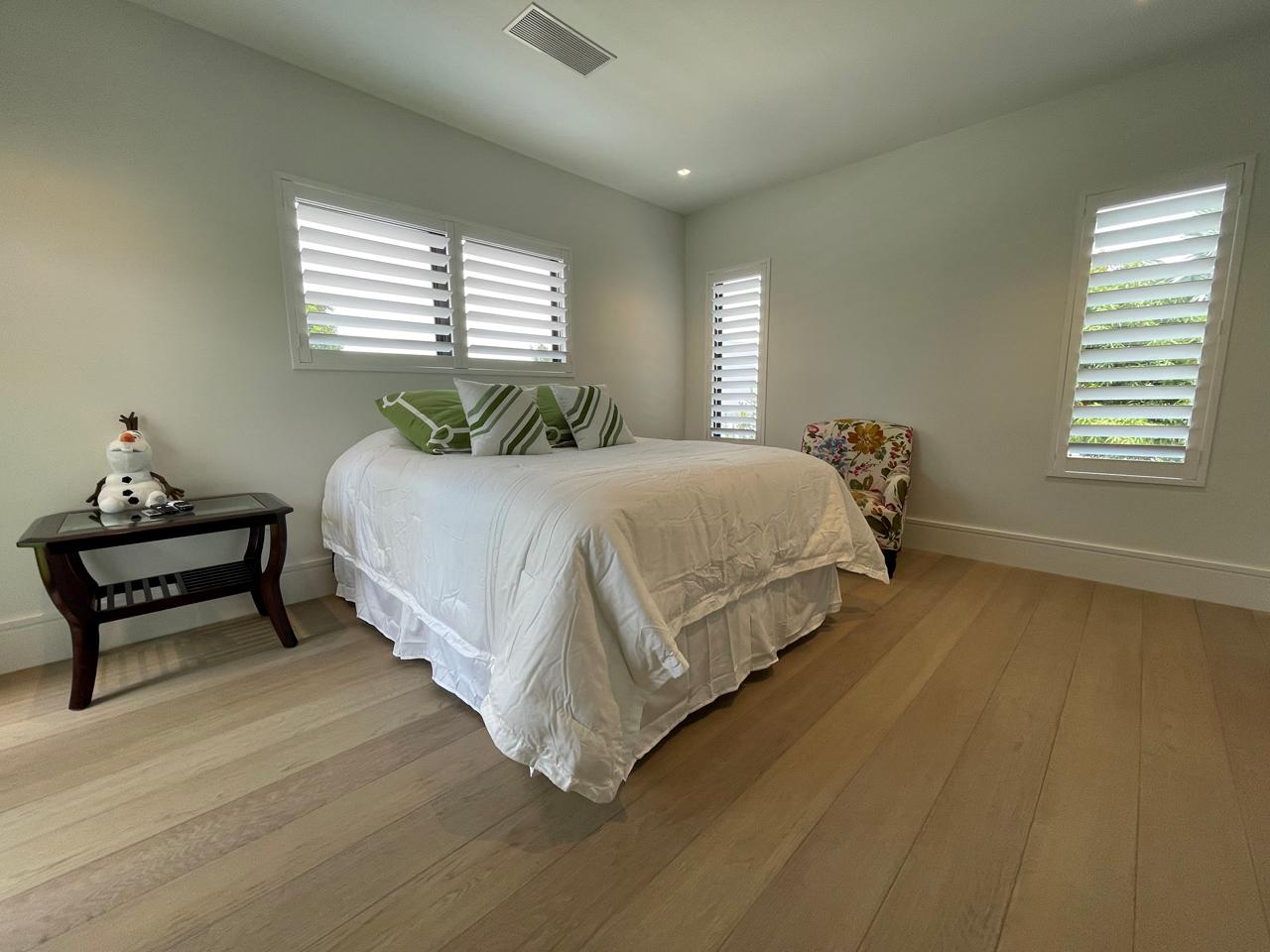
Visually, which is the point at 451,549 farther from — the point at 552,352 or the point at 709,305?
the point at 709,305

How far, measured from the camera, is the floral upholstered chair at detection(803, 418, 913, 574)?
9.50 feet

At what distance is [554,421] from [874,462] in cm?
210

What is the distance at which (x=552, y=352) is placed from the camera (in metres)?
3.52

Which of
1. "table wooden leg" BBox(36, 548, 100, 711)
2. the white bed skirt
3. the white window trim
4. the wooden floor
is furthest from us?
the white window trim

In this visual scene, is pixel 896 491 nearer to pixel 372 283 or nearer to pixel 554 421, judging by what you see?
pixel 554 421

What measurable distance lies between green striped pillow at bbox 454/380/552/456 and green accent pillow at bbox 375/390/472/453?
94 millimetres

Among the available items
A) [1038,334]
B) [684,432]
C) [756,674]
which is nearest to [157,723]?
[756,674]

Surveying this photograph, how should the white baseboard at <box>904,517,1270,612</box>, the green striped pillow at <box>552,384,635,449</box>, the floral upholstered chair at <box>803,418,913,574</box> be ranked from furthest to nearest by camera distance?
1. the floral upholstered chair at <box>803,418,913,574</box>
2. the green striped pillow at <box>552,384,635,449</box>
3. the white baseboard at <box>904,517,1270,612</box>

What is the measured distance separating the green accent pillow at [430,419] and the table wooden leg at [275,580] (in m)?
0.62

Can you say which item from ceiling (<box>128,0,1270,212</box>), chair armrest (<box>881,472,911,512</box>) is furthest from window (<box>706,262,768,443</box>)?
chair armrest (<box>881,472,911,512</box>)

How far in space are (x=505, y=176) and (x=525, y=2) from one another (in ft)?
3.98

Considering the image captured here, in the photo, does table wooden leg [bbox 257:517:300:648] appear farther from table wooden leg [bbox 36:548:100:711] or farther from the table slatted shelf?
table wooden leg [bbox 36:548:100:711]

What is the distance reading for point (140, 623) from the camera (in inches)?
84.0

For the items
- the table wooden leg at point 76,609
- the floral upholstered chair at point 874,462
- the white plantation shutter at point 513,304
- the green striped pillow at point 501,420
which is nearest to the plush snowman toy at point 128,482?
the table wooden leg at point 76,609
